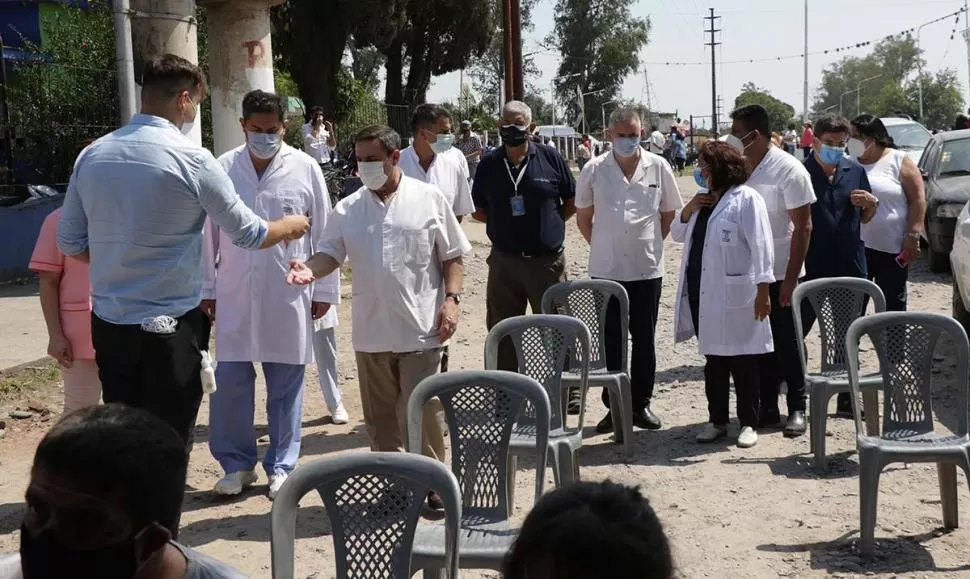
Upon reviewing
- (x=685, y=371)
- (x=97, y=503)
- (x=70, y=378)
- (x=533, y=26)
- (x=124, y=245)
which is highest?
(x=533, y=26)

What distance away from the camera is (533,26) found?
75062mm

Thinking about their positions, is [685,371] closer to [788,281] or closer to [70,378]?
[788,281]

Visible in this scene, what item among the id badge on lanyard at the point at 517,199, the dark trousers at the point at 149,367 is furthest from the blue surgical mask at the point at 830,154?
the dark trousers at the point at 149,367

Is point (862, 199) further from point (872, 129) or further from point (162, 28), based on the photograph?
point (162, 28)

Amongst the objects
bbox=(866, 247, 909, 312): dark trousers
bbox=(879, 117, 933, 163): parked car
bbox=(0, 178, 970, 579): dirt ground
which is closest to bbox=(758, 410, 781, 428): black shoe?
bbox=(0, 178, 970, 579): dirt ground

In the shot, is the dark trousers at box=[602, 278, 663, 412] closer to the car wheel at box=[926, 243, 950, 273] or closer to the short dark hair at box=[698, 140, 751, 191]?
the short dark hair at box=[698, 140, 751, 191]

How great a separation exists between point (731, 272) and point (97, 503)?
5.44 m

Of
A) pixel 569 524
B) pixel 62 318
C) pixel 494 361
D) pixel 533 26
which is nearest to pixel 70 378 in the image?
pixel 62 318

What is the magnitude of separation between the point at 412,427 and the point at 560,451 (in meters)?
1.32

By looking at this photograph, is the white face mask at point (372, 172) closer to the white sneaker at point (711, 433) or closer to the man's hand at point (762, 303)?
the man's hand at point (762, 303)

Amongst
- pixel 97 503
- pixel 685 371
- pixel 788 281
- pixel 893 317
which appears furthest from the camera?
pixel 685 371

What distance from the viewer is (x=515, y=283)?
25.9 feet

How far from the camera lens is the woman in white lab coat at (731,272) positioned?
718 centimetres

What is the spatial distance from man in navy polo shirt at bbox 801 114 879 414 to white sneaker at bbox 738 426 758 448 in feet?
2.60
